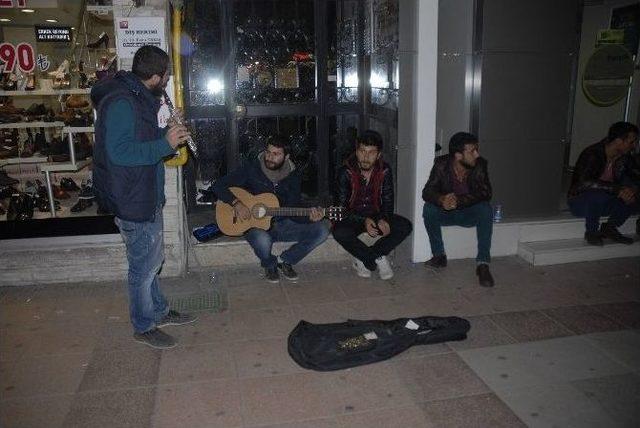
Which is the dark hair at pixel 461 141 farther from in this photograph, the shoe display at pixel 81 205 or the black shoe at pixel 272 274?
the shoe display at pixel 81 205

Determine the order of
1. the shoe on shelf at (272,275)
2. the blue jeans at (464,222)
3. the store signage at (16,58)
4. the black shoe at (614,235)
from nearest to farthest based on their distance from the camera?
1. the shoe on shelf at (272,275)
2. the blue jeans at (464,222)
3. the store signage at (16,58)
4. the black shoe at (614,235)

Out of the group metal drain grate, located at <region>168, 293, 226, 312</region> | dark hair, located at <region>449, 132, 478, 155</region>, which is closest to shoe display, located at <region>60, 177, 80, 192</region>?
metal drain grate, located at <region>168, 293, 226, 312</region>

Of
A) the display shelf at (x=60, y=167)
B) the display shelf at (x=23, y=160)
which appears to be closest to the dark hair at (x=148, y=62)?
the display shelf at (x=60, y=167)

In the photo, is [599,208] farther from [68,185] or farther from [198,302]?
[68,185]

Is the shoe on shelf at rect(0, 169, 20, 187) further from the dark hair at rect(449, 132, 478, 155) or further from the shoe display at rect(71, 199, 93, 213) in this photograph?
the dark hair at rect(449, 132, 478, 155)

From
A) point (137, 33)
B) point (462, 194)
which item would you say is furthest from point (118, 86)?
point (462, 194)

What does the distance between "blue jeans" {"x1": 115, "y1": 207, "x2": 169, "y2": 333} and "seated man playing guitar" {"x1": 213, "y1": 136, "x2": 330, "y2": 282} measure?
4.12 ft

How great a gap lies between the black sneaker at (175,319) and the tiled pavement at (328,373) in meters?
0.06

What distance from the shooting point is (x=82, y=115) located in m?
5.94

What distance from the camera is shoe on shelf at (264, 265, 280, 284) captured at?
16.4 feet

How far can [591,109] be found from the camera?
813 centimetres

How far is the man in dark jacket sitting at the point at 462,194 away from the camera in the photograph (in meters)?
5.08

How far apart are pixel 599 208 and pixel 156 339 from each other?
4.72 meters

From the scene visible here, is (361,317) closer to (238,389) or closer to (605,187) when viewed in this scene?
(238,389)
